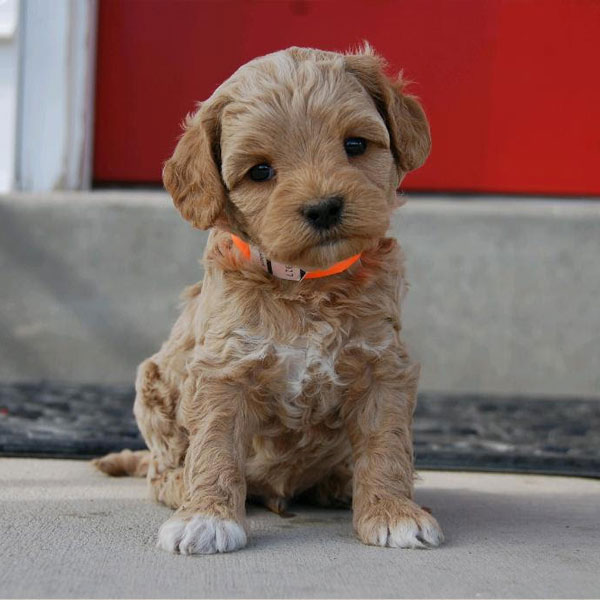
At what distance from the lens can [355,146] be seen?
10.2ft

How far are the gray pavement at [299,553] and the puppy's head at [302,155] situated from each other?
0.85 meters

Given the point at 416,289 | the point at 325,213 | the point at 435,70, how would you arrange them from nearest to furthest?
the point at 325,213 < the point at 416,289 < the point at 435,70

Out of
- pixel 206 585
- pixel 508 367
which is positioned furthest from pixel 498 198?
pixel 206 585

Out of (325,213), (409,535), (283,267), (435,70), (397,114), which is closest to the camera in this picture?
(325,213)

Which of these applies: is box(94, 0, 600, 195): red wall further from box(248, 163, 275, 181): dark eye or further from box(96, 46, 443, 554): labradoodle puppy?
box(248, 163, 275, 181): dark eye

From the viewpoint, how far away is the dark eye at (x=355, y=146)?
310 cm

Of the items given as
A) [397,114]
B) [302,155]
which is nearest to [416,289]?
[397,114]

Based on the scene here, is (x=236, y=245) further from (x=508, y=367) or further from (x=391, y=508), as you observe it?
(x=508, y=367)

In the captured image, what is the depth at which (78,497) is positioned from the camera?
12.5ft

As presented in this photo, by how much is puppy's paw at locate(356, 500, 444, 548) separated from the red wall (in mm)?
4212

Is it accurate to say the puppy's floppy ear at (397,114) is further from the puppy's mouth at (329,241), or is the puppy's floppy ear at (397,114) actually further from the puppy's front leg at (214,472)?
the puppy's front leg at (214,472)

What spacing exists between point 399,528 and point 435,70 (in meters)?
4.62

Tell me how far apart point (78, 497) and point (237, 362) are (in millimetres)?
1052

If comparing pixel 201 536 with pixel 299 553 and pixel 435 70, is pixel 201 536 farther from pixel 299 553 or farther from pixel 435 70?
pixel 435 70
